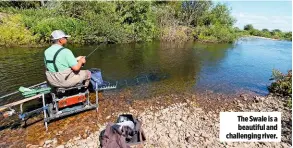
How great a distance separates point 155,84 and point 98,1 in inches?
726

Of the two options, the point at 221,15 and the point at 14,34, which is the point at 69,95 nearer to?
the point at 14,34

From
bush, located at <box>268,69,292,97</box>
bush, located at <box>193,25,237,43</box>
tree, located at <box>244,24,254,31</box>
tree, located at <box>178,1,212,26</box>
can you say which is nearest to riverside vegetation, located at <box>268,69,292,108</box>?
bush, located at <box>268,69,292,97</box>

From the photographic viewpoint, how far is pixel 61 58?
21.0ft

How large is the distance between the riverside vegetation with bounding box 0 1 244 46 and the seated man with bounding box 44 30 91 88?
15.8 metres

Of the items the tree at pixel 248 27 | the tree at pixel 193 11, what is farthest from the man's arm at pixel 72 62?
the tree at pixel 248 27

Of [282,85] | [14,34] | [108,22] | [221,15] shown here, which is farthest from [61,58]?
[221,15]

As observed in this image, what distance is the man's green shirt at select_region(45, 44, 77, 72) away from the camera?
638 cm

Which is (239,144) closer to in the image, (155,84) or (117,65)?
(155,84)

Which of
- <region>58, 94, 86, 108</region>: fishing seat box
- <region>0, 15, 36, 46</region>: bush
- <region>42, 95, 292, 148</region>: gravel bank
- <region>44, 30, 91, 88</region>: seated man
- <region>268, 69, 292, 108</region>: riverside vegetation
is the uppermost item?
<region>0, 15, 36, 46</region>: bush

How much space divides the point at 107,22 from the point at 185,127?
2033 cm

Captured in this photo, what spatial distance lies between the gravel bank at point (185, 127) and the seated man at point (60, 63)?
155 centimetres

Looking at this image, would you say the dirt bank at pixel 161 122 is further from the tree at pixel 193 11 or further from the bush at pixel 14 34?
the tree at pixel 193 11

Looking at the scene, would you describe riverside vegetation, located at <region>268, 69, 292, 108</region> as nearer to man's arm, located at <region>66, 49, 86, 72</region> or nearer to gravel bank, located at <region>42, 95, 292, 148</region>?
gravel bank, located at <region>42, 95, 292, 148</region>

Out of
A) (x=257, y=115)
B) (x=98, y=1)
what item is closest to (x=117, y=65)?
(x=257, y=115)
